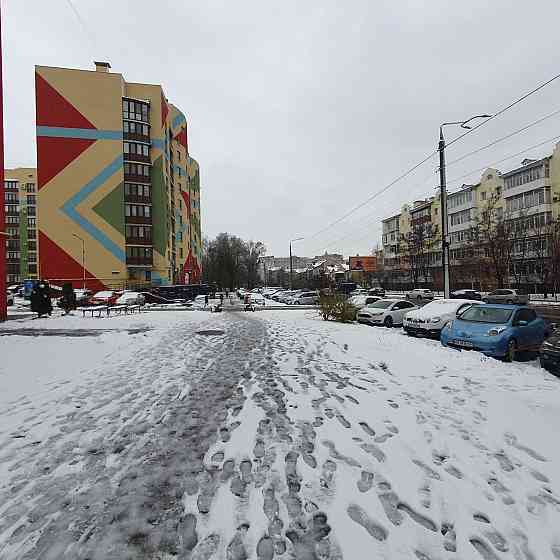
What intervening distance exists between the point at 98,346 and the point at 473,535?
9.83 m

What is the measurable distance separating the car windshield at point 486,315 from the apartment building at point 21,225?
95081mm

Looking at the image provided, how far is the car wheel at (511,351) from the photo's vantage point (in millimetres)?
9375

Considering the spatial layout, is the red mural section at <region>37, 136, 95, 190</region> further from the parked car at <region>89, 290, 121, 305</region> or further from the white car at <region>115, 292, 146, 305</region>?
the white car at <region>115, 292, 146, 305</region>

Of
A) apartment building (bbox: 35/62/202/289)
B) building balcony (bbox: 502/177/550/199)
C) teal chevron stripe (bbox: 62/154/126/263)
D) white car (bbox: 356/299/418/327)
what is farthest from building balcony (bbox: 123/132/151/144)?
building balcony (bbox: 502/177/550/199)

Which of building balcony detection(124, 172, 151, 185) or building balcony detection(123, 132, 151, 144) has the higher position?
building balcony detection(123, 132, 151, 144)

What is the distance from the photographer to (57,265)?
46.0 metres

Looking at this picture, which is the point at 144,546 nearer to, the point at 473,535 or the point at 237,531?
the point at 237,531

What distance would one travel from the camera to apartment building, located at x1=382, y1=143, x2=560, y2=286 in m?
39.6

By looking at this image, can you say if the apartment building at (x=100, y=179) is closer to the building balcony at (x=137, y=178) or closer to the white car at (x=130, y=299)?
the building balcony at (x=137, y=178)

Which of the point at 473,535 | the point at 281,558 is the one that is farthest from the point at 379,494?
the point at 281,558

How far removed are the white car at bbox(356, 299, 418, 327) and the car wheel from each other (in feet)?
28.4

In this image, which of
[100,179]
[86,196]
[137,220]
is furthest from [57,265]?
[100,179]

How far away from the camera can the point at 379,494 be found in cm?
319

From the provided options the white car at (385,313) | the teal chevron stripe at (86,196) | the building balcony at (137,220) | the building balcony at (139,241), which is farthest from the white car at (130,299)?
the building balcony at (137,220)
